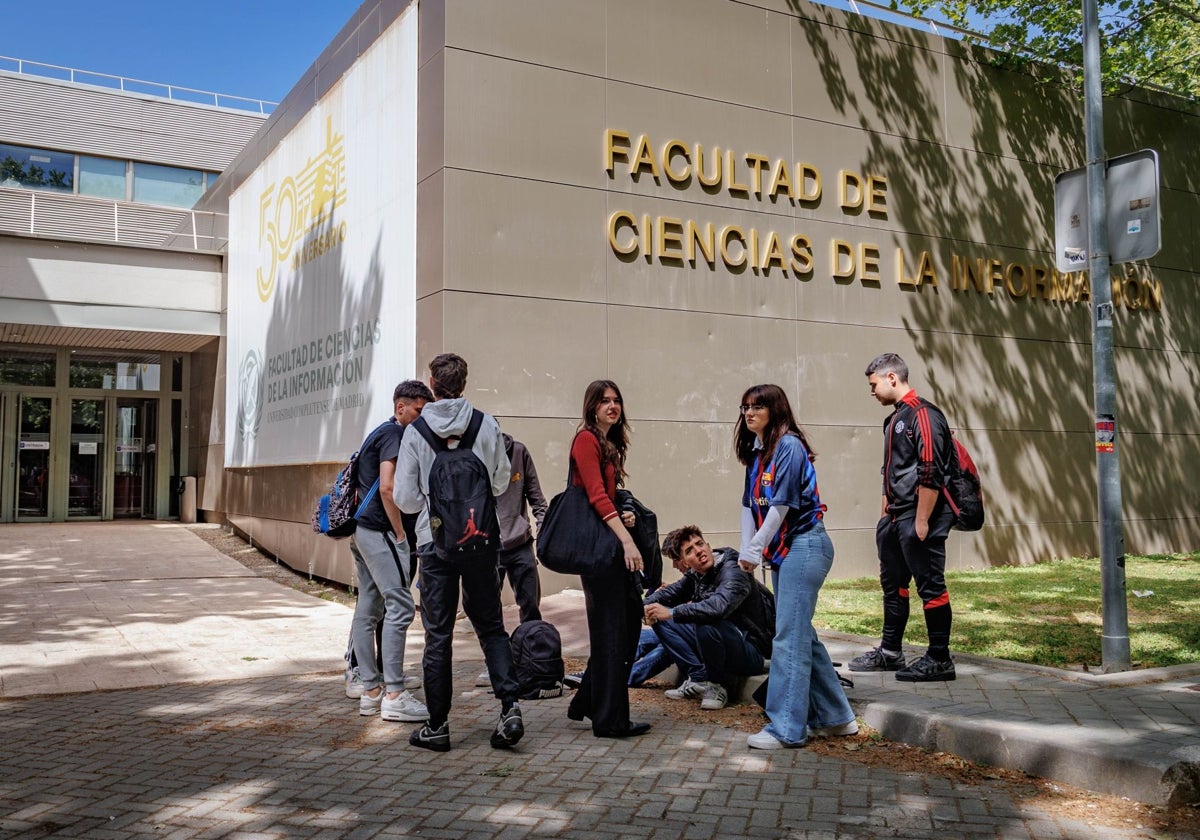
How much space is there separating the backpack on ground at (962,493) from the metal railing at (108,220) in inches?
631

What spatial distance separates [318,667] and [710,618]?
332 centimetres

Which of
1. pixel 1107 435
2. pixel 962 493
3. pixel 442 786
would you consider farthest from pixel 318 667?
pixel 1107 435

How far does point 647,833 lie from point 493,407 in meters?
6.36

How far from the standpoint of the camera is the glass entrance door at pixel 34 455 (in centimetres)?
2097

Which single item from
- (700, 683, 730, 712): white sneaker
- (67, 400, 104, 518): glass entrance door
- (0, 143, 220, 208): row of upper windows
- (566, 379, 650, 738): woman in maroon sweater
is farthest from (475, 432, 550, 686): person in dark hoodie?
(0, 143, 220, 208): row of upper windows

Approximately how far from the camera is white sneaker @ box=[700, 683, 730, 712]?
19.4ft

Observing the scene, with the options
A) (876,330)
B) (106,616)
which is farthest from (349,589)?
(876,330)

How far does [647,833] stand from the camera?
3.86 meters

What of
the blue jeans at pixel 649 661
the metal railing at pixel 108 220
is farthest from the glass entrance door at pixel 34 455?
the blue jeans at pixel 649 661

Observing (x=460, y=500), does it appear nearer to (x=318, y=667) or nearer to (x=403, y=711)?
(x=403, y=711)

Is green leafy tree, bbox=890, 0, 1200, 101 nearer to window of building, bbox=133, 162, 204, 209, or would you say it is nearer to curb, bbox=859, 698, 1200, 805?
curb, bbox=859, 698, 1200, 805

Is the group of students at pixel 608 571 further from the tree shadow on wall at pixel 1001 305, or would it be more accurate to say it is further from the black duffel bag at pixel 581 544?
the tree shadow on wall at pixel 1001 305

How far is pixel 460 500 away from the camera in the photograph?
195 inches

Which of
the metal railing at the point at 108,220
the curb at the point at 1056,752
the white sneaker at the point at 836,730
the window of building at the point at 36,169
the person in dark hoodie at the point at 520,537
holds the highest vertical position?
the window of building at the point at 36,169
